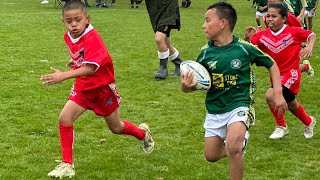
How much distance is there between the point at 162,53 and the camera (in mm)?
10156

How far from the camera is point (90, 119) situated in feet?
25.4

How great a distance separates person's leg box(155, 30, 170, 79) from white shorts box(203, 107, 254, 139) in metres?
4.97

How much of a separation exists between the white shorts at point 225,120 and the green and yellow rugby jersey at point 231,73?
0.13ft

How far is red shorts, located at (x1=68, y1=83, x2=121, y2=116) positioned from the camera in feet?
18.6

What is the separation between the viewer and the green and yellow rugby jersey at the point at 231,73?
16.1ft

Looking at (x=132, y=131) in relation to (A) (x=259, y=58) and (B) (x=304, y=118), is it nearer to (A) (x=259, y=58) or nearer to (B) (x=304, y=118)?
(A) (x=259, y=58)

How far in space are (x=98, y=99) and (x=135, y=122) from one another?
201 centimetres

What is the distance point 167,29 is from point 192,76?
5153mm

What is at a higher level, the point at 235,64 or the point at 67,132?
the point at 235,64

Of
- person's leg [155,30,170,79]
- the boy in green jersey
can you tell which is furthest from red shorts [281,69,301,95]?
person's leg [155,30,170,79]

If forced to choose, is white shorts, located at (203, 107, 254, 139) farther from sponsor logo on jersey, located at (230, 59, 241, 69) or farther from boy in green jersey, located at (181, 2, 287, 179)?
sponsor logo on jersey, located at (230, 59, 241, 69)

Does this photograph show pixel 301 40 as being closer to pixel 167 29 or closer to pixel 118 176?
pixel 118 176

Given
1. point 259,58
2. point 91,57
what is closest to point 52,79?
point 91,57

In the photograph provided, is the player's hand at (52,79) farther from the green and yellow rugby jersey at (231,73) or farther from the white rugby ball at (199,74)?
the green and yellow rugby jersey at (231,73)
